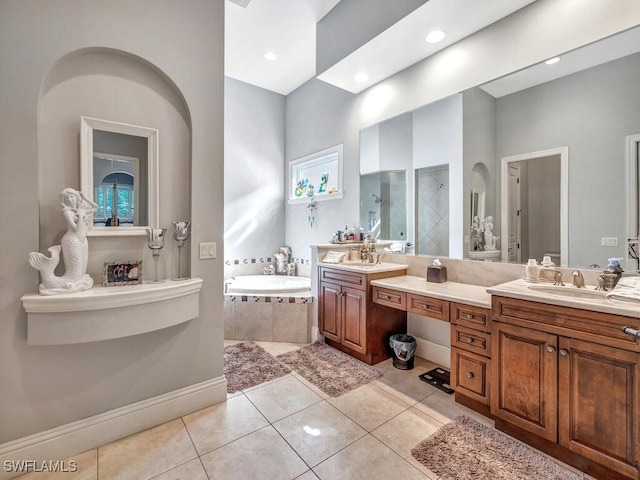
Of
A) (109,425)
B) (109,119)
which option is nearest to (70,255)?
(109,119)

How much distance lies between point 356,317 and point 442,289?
0.84 meters

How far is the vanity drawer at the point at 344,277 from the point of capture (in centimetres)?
273

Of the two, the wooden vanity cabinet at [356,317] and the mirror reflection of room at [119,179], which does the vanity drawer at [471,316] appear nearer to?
the wooden vanity cabinet at [356,317]

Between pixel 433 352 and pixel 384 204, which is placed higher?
pixel 384 204

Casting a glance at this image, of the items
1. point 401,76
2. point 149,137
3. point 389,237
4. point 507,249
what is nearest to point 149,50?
point 149,137

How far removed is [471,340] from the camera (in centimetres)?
202

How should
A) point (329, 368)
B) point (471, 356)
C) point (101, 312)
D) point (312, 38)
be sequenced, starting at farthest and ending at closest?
1. point (312, 38)
2. point (329, 368)
3. point (471, 356)
4. point (101, 312)

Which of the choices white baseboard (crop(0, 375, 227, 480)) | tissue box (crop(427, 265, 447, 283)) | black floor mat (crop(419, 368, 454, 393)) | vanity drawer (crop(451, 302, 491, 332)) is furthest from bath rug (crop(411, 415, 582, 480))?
white baseboard (crop(0, 375, 227, 480))

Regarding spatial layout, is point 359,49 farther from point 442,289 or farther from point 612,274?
point 612,274

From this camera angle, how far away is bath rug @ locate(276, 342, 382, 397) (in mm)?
2416

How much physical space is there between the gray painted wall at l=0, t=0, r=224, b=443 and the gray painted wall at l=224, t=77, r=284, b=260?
7.58 ft

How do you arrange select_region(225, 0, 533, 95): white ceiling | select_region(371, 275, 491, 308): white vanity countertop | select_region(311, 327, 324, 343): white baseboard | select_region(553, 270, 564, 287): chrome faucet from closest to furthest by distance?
1. select_region(553, 270, 564, 287): chrome faucet
2. select_region(371, 275, 491, 308): white vanity countertop
3. select_region(225, 0, 533, 95): white ceiling
4. select_region(311, 327, 324, 343): white baseboard

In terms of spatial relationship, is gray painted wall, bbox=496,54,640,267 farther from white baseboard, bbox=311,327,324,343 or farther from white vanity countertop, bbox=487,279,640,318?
white baseboard, bbox=311,327,324,343

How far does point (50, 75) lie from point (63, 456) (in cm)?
213
